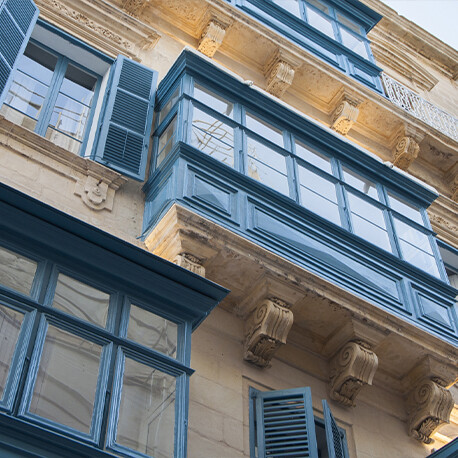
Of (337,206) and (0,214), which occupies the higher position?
(337,206)

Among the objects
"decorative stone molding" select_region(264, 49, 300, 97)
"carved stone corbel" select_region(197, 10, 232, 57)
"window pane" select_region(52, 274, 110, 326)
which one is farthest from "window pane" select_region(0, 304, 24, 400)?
"decorative stone molding" select_region(264, 49, 300, 97)

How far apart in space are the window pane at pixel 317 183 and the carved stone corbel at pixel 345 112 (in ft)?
9.80

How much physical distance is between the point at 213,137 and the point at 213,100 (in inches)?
31.1

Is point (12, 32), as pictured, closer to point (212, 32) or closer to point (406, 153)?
point (212, 32)

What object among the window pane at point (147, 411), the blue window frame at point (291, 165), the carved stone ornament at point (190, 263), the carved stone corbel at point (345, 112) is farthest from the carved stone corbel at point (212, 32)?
the window pane at point (147, 411)

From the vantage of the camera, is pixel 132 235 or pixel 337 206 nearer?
pixel 132 235

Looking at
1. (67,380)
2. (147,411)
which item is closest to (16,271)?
(67,380)

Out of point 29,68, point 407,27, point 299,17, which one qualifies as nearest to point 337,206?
point 29,68

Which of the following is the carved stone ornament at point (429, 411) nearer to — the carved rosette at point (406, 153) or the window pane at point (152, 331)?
the window pane at point (152, 331)

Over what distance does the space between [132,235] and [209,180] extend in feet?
3.26

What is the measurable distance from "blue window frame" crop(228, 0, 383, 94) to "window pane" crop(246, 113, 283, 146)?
3.52 m

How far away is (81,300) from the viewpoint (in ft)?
21.8

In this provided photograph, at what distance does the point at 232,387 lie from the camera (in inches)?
306

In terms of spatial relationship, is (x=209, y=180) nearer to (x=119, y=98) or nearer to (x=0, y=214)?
(x=119, y=98)
